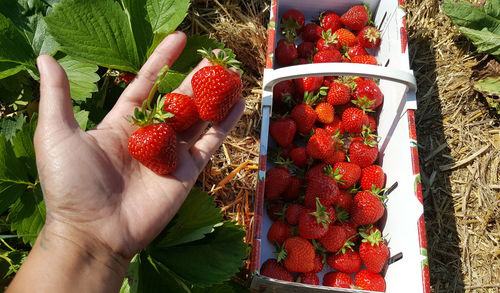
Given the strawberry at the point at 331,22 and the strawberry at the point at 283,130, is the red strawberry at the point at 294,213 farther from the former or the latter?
the strawberry at the point at 331,22

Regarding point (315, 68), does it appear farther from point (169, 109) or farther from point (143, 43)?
point (143, 43)

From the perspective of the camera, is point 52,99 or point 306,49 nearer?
point 52,99

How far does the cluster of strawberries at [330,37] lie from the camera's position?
80.6 inches

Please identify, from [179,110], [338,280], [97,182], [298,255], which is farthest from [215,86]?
[338,280]

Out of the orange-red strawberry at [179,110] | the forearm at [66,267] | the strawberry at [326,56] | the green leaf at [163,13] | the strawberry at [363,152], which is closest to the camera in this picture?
the forearm at [66,267]

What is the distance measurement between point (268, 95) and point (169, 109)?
1.55ft

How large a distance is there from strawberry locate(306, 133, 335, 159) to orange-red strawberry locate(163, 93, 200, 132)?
1.99 ft

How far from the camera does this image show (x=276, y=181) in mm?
1688

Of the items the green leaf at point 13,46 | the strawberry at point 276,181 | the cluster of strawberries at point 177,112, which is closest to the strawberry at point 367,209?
the strawberry at point 276,181

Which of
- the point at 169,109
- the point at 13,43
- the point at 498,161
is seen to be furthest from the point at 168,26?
the point at 498,161

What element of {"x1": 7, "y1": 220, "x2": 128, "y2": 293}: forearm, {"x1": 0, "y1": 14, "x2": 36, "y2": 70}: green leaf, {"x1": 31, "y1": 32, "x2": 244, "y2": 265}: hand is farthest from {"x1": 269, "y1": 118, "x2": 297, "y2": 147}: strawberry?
{"x1": 0, "y1": 14, "x2": 36, "y2": 70}: green leaf

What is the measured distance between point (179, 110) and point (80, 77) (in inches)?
21.0

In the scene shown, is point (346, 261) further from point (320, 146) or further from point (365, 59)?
point (365, 59)

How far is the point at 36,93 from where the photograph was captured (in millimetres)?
1941
